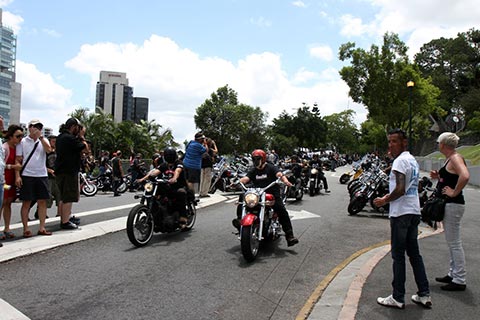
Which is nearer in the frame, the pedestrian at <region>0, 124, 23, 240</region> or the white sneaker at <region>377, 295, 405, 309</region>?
the white sneaker at <region>377, 295, 405, 309</region>

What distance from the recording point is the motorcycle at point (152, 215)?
7020mm

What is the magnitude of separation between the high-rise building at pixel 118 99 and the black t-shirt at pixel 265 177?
272 ft

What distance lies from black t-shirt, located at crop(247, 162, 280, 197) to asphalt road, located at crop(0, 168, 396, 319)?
0.98 meters

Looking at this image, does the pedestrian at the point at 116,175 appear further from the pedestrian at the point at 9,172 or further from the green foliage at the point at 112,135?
the green foliage at the point at 112,135

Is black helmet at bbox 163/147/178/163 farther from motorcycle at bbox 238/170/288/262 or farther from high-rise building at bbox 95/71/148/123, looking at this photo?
high-rise building at bbox 95/71/148/123

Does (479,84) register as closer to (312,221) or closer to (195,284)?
(312,221)

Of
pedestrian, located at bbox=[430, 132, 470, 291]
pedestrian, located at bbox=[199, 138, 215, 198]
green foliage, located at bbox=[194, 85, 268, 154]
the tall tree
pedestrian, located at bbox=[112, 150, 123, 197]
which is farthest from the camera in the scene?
green foliage, located at bbox=[194, 85, 268, 154]

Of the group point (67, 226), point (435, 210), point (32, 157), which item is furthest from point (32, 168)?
point (435, 210)

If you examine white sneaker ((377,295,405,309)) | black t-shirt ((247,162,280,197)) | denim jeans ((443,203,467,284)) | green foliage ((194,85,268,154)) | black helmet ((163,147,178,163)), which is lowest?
white sneaker ((377,295,405,309))

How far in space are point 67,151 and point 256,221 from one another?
346 cm

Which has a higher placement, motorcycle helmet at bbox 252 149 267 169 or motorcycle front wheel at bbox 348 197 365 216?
motorcycle helmet at bbox 252 149 267 169

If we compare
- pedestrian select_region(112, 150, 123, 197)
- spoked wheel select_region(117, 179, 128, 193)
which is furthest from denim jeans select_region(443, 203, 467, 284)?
spoked wheel select_region(117, 179, 128, 193)

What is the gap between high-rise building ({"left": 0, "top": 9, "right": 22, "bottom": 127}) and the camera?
13588 cm

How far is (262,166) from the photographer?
743 cm
